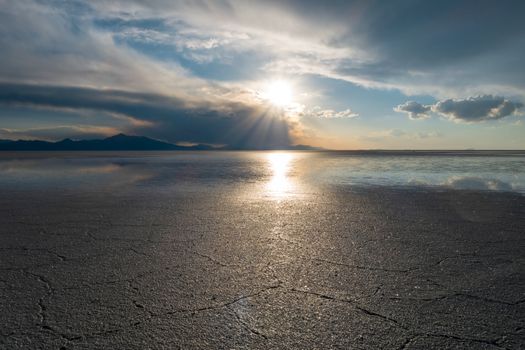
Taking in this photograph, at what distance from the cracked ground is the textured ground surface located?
16 mm

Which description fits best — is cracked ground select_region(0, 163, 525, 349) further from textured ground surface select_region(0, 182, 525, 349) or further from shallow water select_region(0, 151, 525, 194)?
shallow water select_region(0, 151, 525, 194)

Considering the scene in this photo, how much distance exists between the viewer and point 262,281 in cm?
369

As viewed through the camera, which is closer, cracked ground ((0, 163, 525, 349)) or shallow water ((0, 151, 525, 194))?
cracked ground ((0, 163, 525, 349))

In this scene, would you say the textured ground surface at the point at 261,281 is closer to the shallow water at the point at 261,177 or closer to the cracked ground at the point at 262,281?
the cracked ground at the point at 262,281

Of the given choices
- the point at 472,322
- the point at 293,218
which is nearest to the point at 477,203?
the point at 293,218

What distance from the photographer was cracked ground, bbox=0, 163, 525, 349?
8.74 ft

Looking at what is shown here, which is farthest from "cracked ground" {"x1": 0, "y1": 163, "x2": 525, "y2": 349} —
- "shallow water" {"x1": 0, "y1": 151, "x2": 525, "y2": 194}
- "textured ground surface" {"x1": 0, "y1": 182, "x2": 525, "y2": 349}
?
"shallow water" {"x1": 0, "y1": 151, "x2": 525, "y2": 194}

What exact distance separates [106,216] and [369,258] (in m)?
5.86

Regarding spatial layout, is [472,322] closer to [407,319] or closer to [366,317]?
[407,319]

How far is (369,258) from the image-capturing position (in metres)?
4.41

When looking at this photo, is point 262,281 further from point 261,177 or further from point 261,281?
point 261,177

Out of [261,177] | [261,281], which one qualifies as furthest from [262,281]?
[261,177]

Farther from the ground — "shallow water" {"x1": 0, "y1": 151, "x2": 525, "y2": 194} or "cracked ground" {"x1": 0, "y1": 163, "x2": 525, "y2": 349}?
"shallow water" {"x1": 0, "y1": 151, "x2": 525, "y2": 194}

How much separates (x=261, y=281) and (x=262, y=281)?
0.04 feet
